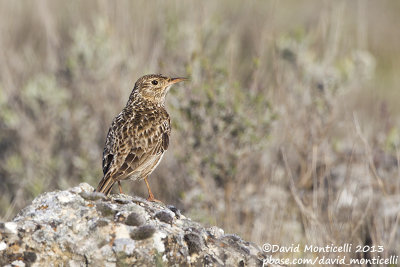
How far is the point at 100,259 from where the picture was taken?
344 cm

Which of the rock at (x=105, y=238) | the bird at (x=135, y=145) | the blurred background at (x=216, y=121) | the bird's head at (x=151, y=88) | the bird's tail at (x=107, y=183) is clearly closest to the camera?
the rock at (x=105, y=238)

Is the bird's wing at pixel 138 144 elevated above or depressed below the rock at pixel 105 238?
above

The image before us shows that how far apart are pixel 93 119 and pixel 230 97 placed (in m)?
2.70

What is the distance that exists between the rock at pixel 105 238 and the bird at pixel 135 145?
1199 millimetres

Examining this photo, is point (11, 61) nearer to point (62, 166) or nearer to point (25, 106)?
point (25, 106)

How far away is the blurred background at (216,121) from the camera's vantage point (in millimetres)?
7750

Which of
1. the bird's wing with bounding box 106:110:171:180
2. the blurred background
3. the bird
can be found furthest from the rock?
the blurred background

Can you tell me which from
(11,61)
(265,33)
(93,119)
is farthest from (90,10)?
Result: (265,33)

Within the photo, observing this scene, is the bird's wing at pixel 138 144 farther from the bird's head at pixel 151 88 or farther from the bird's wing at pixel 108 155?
the bird's head at pixel 151 88

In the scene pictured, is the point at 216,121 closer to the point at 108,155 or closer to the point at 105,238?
the point at 108,155

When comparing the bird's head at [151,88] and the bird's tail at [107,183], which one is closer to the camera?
the bird's tail at [107,183]

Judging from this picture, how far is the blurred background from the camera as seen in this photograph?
25.4 ft

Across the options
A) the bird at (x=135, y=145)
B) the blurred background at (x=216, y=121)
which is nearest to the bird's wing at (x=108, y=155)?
the bird at (x=135, y=145)

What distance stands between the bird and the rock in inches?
47.2
